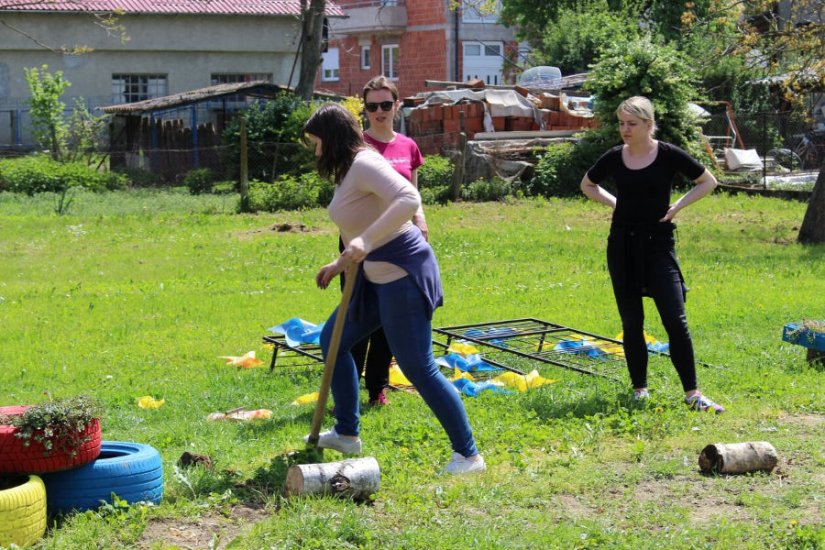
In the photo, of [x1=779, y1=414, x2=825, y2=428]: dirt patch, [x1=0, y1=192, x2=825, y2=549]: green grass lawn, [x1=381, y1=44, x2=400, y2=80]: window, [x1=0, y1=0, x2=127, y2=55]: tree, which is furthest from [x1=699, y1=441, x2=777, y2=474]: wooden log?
[x1=381, y1=44, x2=400, y2=80]: window

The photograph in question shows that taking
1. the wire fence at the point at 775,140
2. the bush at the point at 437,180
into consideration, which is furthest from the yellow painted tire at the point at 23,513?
the wire fence at the point at 775,140

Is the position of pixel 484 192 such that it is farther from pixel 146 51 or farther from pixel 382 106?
pixel 146 51

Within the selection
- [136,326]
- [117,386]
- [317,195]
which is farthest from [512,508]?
[317,195]

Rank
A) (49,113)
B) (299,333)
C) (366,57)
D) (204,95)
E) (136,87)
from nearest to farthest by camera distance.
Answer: (299,333) → (49,113) → (204,95) → (136,87) → (366,57)

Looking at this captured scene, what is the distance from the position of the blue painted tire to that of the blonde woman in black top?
317 centimetres

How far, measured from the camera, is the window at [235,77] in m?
38.5

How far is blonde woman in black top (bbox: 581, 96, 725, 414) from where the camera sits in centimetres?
658

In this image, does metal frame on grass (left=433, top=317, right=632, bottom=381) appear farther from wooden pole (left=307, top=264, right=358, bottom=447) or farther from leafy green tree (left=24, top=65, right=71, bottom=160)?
leafy green tree (left=24, top=65, right=71, bottom=160)

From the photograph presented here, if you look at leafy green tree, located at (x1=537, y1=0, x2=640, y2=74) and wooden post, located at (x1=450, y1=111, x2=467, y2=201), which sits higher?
leafy green tree, located at (x1=537, y1=0, x2=640, y2=74)

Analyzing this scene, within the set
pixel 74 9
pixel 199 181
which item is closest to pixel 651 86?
pixel 199 181

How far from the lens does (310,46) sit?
27234mm

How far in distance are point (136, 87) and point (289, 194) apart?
1939 cm

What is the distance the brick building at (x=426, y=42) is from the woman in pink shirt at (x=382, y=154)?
43.5 meters

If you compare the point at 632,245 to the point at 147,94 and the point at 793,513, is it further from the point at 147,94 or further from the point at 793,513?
the point at 147,94
